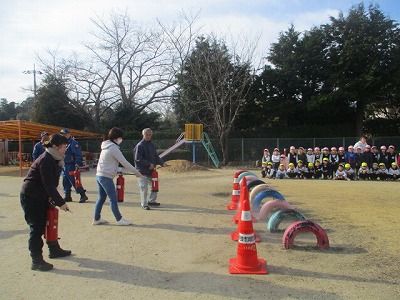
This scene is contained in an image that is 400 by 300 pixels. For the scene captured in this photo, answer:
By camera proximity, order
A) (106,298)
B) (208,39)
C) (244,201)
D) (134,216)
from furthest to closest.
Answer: (208,39) → (134,216) → (244,201) → (106,298)

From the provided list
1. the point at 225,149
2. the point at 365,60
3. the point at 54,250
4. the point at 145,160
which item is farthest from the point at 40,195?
the point at 365,60

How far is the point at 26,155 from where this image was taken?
1111 inches

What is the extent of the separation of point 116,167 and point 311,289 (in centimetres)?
413

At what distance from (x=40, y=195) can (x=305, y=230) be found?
377 cm

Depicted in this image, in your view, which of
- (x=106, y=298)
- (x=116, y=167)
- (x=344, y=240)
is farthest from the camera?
(x=116, y=167)

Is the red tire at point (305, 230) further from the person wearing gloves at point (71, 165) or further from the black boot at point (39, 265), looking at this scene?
the person wearing gloves at point (71, 165)

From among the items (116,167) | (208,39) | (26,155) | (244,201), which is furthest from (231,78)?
(244,201)

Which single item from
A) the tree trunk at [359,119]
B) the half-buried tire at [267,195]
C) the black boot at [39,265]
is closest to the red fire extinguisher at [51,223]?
the black boot at [39,265]

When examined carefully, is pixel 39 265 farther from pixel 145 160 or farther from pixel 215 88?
pixel 215 88

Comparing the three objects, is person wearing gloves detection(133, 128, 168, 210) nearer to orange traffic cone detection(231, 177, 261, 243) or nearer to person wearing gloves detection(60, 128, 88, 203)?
person wearing gloves detection(60, 128, 88, 203)

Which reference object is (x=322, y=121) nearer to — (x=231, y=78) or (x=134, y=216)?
(x=231, y=78)

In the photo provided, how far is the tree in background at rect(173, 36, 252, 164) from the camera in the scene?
80.1 feet

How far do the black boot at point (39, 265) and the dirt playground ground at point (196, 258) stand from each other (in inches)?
3.1

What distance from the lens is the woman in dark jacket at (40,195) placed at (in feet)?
14.8
